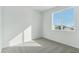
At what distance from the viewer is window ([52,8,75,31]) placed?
326cm

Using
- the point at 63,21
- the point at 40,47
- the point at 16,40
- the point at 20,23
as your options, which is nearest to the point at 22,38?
the point at 16,40

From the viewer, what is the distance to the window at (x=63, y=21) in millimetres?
3262

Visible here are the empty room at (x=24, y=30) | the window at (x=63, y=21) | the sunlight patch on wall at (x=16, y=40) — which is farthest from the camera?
the window at (x=63, y=21)

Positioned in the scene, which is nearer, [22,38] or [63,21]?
[22,38]

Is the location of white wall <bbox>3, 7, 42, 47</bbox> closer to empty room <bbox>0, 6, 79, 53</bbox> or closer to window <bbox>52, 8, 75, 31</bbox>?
empty room <bbox>0, 6, 79, 53</bbox>

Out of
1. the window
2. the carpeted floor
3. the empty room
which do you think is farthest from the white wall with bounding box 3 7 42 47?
the window

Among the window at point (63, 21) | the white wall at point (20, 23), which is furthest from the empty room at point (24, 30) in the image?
the window at point (63, 21)

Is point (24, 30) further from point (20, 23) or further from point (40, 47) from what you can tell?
point (40, 47)

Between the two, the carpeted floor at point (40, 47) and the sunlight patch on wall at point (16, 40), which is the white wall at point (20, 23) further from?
→ the carpeted floor at point (40, 47)

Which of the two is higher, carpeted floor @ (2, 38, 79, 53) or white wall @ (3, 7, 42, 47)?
white wall @ (3, 7, 42, 47)

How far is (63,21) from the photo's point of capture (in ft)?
11.3
